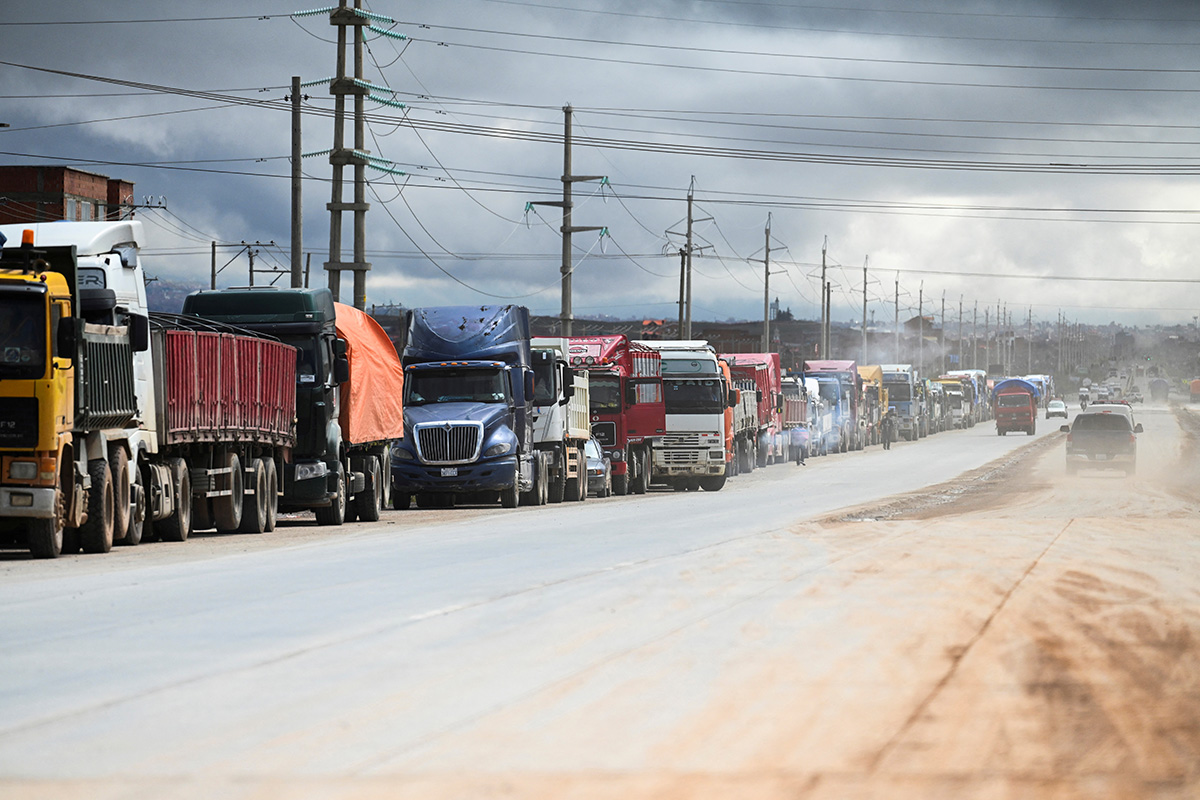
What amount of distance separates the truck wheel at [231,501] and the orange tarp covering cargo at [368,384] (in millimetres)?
3684

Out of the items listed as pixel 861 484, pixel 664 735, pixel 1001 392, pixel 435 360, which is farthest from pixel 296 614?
pixel 1001 392

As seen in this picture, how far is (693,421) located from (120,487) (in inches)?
986

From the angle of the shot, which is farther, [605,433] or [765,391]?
[765,391]

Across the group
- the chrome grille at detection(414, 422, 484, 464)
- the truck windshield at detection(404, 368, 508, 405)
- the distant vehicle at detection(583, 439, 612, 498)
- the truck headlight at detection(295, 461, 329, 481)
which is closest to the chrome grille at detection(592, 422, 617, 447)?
the distant vehicle at detection(583, 439, 612, 498)

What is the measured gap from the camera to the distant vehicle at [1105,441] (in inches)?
1893

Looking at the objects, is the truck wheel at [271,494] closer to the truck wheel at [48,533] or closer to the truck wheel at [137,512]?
the truck wheel at [137,512]

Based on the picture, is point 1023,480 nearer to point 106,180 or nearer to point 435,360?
point 435,360

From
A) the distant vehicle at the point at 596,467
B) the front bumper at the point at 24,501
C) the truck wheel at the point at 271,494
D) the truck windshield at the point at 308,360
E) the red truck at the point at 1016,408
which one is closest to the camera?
the front bumper at the point at 24,501

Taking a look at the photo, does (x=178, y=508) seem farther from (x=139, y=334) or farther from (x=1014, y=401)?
(x=1014, y=401)

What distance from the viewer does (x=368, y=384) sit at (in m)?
28.1

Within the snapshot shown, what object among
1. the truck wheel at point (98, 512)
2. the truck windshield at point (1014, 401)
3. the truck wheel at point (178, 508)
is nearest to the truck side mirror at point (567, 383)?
the truck wheel at point (178, 508)

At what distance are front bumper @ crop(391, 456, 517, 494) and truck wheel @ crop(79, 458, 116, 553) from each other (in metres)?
12.6

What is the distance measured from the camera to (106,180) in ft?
317

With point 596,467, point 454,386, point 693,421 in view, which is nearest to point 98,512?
point 454,386
